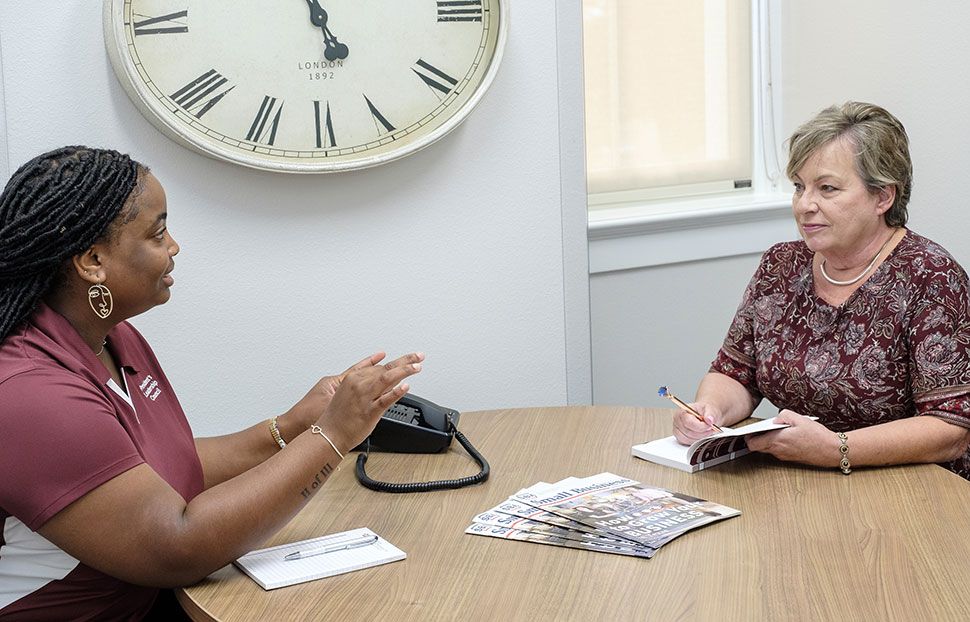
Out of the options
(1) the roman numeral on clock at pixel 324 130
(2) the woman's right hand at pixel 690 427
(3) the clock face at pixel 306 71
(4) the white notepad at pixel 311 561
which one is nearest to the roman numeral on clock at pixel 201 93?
(3) the clock face at pixel 306 71

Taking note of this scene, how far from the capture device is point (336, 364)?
2367 mm

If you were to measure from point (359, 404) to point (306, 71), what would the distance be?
922 millimetres

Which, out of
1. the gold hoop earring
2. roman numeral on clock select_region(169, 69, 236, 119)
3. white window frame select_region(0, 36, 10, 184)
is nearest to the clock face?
roman numeral on clock select_region(169, 69, 236, 119)

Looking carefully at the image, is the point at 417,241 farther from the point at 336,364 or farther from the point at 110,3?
the point at 110,3

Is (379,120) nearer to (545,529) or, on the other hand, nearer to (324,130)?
(324,130)

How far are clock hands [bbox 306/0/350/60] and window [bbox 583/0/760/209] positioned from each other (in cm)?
99

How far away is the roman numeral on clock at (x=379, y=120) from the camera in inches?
89.0

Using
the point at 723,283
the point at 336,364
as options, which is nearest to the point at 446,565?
the point at 336,364

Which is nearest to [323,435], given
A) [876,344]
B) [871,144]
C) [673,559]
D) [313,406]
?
[313,406]

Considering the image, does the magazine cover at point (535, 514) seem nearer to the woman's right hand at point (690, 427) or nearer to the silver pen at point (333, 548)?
the silver pen at point (333, 548)

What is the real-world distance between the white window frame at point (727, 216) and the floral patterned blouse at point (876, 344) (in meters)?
0.82

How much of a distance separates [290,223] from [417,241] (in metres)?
0.29

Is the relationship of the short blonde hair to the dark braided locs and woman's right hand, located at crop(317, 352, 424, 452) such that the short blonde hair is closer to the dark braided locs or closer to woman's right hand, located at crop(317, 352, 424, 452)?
woman's right hand, located at crop(317, 352, 424, 452)

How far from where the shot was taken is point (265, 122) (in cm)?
218
